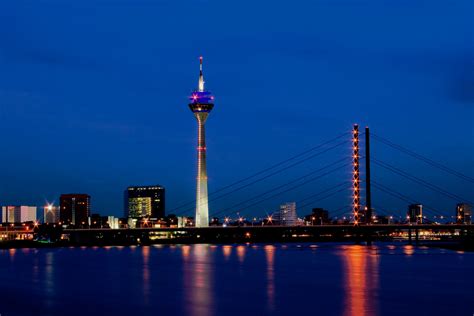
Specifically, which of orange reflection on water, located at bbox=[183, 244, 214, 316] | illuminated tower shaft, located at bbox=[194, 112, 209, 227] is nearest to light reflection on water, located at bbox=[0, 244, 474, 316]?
orange reflection on water, located at bbox=[183, 244, 214, 316]

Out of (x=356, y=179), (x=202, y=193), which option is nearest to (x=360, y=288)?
(x=356, y=179)

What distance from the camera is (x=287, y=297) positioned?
34.3 m

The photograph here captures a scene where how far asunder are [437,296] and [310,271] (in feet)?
56.3

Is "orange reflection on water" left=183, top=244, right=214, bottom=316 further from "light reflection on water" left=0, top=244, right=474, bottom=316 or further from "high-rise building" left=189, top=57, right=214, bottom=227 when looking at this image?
"high-rise building" left=189, top=57, right=214, bottom=227

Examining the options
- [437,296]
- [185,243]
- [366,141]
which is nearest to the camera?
[437,296]

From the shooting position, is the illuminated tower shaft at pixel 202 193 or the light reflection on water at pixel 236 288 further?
the illuminated tower shaft at pixel 202 193

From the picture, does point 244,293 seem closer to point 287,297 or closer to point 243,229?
point 287,297

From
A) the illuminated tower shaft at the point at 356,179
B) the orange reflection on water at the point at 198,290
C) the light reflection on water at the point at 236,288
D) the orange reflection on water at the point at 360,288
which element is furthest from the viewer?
the illuminated tower shaft at the point at 356,179

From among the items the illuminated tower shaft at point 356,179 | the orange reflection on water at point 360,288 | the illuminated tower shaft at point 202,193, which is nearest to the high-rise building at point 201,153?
the illuminated tower shaft at point 202,193

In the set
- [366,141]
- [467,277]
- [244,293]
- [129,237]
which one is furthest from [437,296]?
[129,237]

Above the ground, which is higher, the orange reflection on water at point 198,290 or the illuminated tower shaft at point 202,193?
the illuminated tower shaft at point 202,193

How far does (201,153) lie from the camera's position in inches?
5615

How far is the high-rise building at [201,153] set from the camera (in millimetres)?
140000

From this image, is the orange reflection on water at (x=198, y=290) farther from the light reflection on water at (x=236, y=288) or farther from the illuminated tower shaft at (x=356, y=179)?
the illuminated tower shaft at (x=356, y=179)
